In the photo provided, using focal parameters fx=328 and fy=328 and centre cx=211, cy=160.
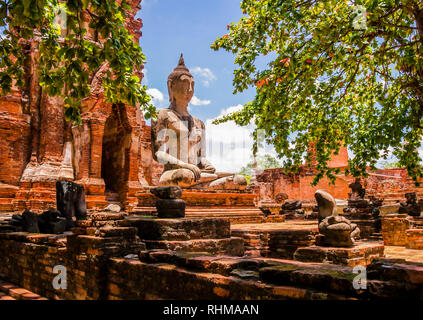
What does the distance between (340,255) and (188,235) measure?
7.31 ft

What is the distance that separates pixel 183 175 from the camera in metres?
7.70

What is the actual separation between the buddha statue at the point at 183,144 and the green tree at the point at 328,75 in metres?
2.10

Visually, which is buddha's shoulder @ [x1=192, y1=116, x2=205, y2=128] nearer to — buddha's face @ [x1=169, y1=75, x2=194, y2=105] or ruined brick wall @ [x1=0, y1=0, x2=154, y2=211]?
buddha's face @ [x1=169, y1=75, x2=194, y2=105]

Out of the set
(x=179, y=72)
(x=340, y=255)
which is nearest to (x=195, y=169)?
(x=179, y=72)

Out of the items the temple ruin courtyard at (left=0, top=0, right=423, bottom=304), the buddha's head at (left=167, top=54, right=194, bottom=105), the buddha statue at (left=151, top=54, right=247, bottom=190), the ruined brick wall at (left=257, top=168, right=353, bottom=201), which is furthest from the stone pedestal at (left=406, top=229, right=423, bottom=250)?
the ruined brick wall at (left=257, top=168, right=353, bottom=201)

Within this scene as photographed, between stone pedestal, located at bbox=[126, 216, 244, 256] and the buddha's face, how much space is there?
4.62 m

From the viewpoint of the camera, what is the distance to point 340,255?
15.6ft

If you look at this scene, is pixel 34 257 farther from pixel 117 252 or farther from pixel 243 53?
pixel 243 53

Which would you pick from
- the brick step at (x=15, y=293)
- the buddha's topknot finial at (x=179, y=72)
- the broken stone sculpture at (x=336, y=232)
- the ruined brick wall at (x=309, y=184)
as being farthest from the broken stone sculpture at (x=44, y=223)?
the ruined brick wall at (x=309, y=184)

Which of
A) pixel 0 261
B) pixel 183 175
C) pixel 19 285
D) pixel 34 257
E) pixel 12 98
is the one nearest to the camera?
pixel 34 257

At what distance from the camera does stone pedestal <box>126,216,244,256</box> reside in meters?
4.30

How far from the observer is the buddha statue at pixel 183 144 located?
8086 mm
